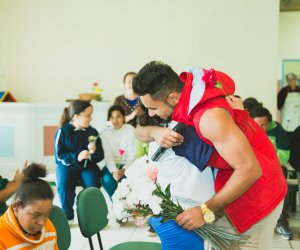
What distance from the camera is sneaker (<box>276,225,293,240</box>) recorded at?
4.07 metres

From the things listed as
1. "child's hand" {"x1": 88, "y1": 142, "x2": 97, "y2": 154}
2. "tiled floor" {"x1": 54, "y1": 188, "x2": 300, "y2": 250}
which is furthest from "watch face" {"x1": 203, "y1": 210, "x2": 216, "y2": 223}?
"child's hand" {"x1": 88, "y1": 142, "x2": 97, "y2": 154}

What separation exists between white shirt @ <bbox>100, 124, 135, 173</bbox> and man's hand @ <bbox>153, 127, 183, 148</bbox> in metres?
3.05

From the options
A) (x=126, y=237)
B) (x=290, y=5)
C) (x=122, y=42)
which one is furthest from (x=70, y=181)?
(x=290, y=5)

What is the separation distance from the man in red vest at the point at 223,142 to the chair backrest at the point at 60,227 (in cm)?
86

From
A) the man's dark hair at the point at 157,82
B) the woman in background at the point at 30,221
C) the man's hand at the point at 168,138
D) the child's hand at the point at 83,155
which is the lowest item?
the child's hand at the point at 83,155

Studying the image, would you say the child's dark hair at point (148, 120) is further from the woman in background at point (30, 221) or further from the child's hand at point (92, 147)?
the child's hand at point (92, 147)

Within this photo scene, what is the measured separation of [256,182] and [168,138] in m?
0.38

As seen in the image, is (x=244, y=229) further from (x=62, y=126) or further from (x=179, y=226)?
(x=62, y=126)

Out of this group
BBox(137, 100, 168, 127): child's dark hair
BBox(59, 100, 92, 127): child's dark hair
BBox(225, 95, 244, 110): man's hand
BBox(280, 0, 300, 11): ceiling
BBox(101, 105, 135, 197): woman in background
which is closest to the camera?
BBox(225, 95, 244, 110): man's hand

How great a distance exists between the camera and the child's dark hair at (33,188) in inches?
81.7

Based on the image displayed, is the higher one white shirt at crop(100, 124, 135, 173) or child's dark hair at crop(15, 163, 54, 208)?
child's dark hair at crop(15, 163, 54, 208)

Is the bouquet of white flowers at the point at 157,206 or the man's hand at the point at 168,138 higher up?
the man's hand at the point at 168,138

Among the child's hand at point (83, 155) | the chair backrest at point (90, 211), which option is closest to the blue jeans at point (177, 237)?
the chair backrest at point (90, 211)

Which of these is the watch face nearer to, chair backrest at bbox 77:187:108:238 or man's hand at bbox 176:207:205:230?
man's hand at bbox 176:207:205:230
